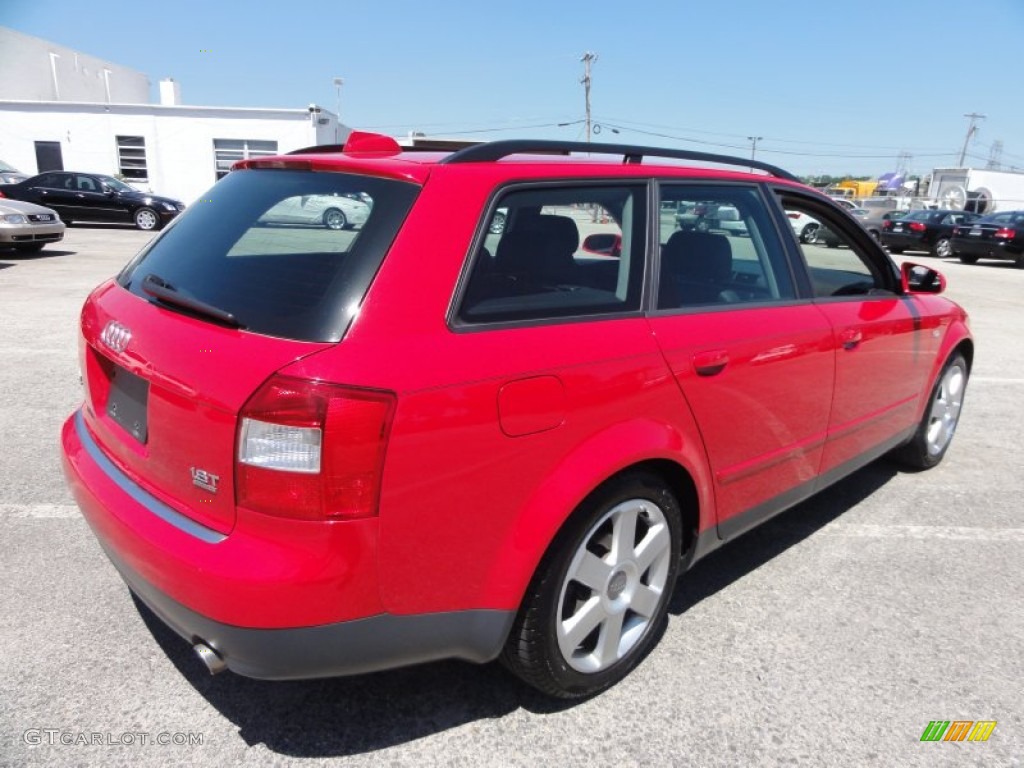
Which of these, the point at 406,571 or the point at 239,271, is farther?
the point at 239,271

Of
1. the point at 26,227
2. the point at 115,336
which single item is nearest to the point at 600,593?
the point at 115,336

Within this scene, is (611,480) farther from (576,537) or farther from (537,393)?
(537,393)

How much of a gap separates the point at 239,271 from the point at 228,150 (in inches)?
1206

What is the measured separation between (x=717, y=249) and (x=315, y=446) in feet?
6.26

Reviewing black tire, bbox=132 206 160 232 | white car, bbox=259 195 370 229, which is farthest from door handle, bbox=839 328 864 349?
black tire, bbox=132 206 160 232

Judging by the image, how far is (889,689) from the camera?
249 centimetres

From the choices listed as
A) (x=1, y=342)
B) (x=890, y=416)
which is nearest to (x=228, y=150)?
(x=1, y=342)

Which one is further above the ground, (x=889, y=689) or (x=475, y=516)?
(x=475, y=516)

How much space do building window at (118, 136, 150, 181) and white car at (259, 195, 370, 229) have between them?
31.1 metres

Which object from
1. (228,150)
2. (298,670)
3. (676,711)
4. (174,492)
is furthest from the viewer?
(228,150)

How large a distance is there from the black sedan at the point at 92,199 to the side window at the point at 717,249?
19.4 meters

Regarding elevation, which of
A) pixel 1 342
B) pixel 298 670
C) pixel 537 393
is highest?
pixel 537 393

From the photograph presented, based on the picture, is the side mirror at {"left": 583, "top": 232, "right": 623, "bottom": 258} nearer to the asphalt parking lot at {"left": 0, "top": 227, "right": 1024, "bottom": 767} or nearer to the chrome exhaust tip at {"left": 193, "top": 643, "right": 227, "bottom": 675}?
the asphalt parking lot at {"left": 0, "top": 227, "right": 1024, "bottom": 767}

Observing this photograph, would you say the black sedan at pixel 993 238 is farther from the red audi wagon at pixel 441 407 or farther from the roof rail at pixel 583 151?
the red audi wagon at pixel 441 407
